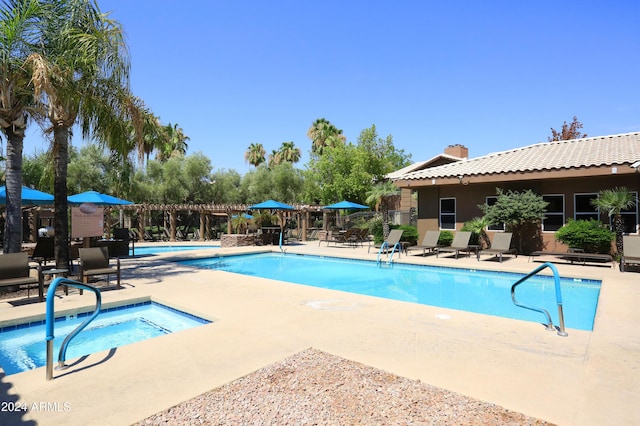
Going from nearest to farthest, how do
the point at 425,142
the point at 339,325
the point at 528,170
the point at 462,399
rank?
1. the point at 462,399
2. the point at 339,325
3. the point at 528,170
4. the point at 425,142

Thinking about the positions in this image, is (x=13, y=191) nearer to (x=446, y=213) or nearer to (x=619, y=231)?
(x=446, y=213)

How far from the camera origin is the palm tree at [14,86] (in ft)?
23.6

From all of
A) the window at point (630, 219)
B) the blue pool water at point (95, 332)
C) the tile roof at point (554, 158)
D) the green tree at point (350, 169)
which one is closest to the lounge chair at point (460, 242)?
the tile roof at point (554, 158)

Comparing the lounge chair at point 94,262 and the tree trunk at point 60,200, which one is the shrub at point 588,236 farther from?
the tree trunk at point 60,200

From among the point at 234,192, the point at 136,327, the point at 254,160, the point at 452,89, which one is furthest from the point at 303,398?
the point at 254,160

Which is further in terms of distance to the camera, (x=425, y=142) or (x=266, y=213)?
(x=425, y=142)

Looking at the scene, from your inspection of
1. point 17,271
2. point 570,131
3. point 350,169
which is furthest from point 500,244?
point 570,131

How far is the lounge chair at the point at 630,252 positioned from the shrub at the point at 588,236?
1.34 metres

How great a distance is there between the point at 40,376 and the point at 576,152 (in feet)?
57.4

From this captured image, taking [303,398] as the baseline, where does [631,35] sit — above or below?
above

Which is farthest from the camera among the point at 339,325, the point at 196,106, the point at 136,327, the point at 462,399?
the point at 196,106

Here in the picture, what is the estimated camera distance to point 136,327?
20.4ft

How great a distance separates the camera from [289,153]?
141ft

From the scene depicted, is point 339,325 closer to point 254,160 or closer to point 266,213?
point 266,213
